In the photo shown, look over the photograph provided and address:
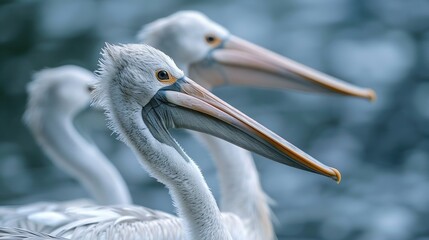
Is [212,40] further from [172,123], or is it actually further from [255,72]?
[172,123]

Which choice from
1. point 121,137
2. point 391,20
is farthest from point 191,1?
point 121,137

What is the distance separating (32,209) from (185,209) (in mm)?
1272

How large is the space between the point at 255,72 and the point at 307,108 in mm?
3689

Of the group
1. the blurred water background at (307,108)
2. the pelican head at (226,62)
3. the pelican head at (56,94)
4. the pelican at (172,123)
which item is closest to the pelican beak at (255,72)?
the pelican head at (226,62)

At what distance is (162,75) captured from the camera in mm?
3805

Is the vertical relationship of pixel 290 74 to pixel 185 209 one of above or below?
above

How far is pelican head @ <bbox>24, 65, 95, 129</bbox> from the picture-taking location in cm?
580

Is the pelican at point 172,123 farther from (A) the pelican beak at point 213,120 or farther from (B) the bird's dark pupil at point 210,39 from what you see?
(B) the bird's dark pupil at point 210,39

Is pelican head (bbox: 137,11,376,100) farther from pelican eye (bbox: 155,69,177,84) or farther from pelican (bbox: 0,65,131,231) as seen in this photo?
pelican eye (bbox: 155,69,177,84)

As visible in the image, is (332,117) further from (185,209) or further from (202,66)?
(185,209)

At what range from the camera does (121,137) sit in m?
3.80

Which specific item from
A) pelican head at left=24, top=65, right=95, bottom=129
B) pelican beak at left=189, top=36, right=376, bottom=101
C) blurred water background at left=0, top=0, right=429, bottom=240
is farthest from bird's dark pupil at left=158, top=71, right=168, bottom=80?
blurred water background at left=0, top=0, right=429, bottom=240

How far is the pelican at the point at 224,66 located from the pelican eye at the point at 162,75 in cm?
121

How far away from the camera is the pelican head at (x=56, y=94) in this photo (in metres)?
5.80
